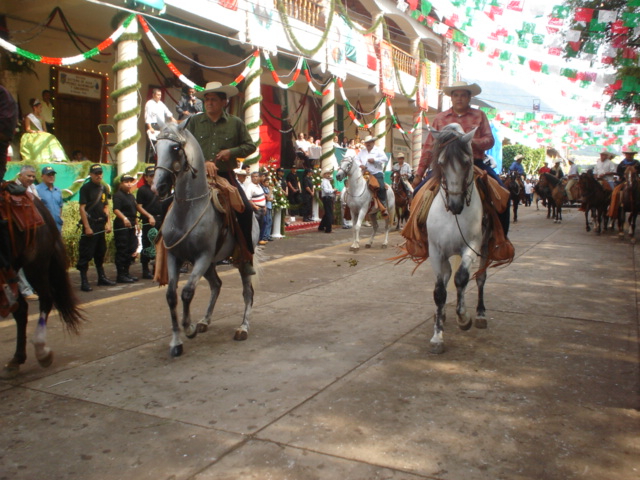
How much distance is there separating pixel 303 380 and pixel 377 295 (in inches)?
149

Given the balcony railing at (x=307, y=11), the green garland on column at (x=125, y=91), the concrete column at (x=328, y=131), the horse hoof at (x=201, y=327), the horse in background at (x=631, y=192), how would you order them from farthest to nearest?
the concrete column at (x=328, y=131) → the balcony railing at (x=307, y=11) → the horse in background at (x=631, y=192) → the green garland on column at (x=125, y=91) → the horse hoof at (x=201, y=327)

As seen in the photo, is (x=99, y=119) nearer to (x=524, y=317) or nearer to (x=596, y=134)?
(x=524, y=317)

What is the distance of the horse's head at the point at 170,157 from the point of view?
16.9ft

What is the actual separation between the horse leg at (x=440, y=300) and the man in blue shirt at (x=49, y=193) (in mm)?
6129

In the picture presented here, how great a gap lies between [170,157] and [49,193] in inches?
190

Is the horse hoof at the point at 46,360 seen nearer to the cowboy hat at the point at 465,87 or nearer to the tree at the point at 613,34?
the cowboy hat at the point at 465,87

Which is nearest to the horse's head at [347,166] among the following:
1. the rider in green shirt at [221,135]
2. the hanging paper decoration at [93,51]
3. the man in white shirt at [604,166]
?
the hanging paper decoration at [93,51]

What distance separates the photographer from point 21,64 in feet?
42.2

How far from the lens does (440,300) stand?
5715mm

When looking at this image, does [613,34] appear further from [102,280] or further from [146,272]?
[102,280]

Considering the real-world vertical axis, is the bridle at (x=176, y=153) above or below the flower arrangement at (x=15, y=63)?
below

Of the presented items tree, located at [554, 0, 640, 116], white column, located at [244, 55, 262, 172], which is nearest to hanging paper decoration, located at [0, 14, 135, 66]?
white column, located at [244, 55, 262, 172]

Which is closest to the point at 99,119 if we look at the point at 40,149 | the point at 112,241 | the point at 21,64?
the point at 21,64

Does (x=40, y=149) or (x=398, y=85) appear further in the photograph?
(x=398, y=85)
